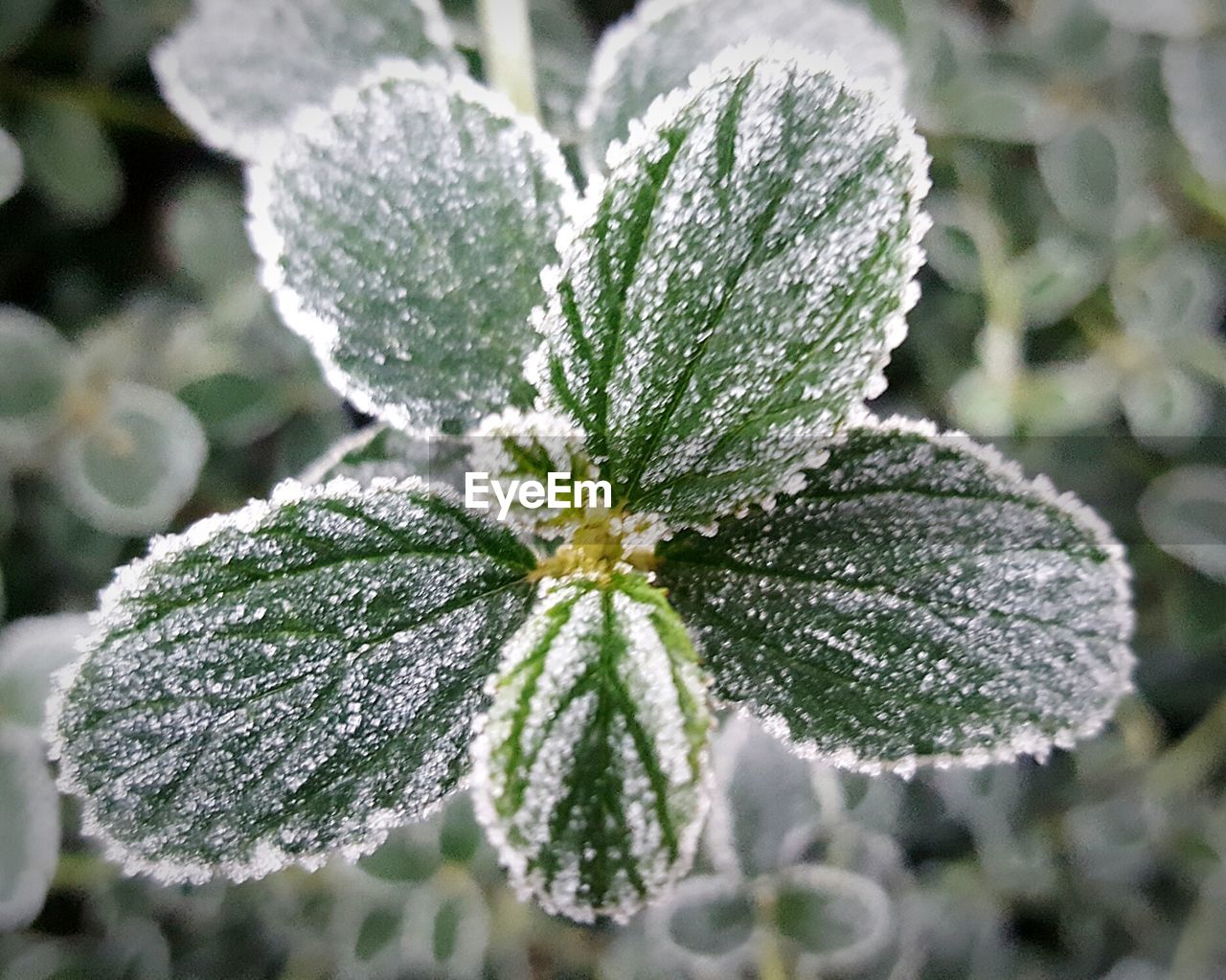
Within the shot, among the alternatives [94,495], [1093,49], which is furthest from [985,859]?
[94,495]

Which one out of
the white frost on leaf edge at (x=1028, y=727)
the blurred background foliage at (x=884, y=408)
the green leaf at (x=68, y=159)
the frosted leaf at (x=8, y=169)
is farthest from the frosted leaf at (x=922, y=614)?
the green leaf at (x=68, y=159)

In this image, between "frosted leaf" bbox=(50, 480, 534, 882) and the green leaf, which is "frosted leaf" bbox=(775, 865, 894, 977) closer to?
"frosted leaf" bbox=(50, 480, 534, 882)

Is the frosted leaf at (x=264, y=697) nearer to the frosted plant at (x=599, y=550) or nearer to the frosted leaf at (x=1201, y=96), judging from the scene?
the frosted plant at (x=599, y=550)

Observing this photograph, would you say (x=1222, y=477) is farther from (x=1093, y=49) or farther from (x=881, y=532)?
(x=881, y=532)

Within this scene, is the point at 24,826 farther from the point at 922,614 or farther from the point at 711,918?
the point at 922,614

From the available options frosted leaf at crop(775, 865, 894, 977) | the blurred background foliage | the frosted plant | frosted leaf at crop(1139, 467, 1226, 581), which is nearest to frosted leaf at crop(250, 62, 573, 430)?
the frosted plant
